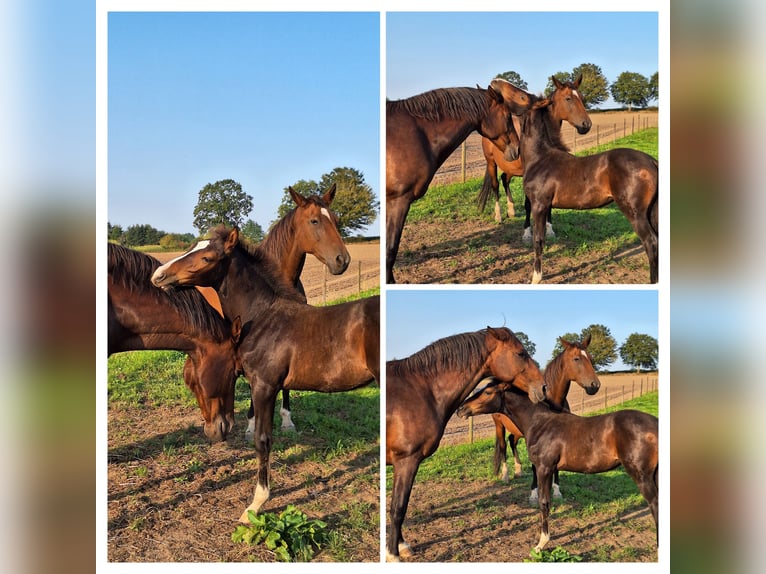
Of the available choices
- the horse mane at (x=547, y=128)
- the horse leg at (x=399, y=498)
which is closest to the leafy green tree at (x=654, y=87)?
the horse mane at (x=547, y=128)

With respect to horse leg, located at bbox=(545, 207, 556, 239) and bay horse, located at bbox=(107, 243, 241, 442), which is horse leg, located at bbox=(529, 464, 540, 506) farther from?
bay horse, located at bbox=(107, 243, 241, 442)

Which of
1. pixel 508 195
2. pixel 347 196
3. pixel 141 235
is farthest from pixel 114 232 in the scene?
pixel 508 195

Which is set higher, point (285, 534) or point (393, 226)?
point (393, 226)

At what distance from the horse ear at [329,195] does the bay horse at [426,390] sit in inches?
40.8

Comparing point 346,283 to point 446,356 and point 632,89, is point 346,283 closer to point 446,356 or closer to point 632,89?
point 446,356

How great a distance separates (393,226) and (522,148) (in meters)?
0.98

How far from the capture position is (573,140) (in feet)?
19.1

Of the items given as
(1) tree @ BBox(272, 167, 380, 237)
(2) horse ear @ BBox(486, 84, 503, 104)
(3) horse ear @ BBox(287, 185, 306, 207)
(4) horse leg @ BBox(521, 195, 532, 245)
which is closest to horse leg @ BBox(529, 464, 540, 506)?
(4) horse leg @ BBox(521, 195, 532, 245)

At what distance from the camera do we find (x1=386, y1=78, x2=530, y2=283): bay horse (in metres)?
5.66
